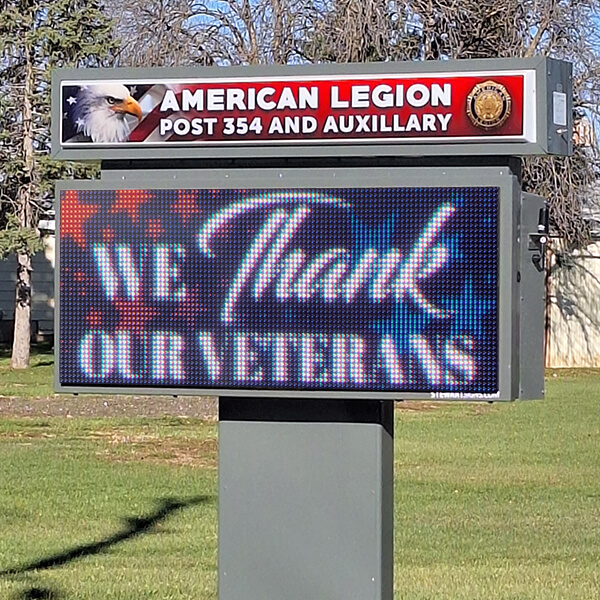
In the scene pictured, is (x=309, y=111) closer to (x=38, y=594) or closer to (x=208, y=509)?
(x=38, y=594)

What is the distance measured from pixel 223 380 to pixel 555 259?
100.0 feet

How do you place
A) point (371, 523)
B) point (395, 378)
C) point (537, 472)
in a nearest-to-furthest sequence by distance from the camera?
point (395, 378) → point (371, 523) → point (537, 472)

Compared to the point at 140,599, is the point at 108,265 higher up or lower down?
higher up

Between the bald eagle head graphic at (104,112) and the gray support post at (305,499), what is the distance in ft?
3.73

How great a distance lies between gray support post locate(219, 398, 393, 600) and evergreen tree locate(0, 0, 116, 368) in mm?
26284

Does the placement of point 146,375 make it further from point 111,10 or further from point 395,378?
point 111,10

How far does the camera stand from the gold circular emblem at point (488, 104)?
5.33 metres

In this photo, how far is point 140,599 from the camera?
7.82m

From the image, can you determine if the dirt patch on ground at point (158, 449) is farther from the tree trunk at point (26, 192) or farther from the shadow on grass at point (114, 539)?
the tree trunk at point (26, 192)

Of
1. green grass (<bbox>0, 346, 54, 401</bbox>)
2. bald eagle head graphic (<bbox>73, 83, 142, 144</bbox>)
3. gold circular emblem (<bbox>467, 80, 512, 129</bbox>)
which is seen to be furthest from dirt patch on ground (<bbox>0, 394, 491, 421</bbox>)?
gold circular emblem (<bbox>467, 80, 512, 129</bbox>)

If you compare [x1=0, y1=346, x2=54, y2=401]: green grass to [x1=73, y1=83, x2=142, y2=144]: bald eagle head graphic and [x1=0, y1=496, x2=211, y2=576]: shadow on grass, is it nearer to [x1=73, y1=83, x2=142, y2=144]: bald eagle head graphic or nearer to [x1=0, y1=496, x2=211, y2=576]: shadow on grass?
[x1=0, y1=496, x2=211, y2=576]: shadow on grass

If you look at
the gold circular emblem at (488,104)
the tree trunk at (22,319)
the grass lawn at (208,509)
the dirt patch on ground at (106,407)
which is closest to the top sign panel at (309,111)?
the gold circular emblem at (488,104)

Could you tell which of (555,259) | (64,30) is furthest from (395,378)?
(555,259)

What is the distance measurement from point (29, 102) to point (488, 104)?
28726 mm
